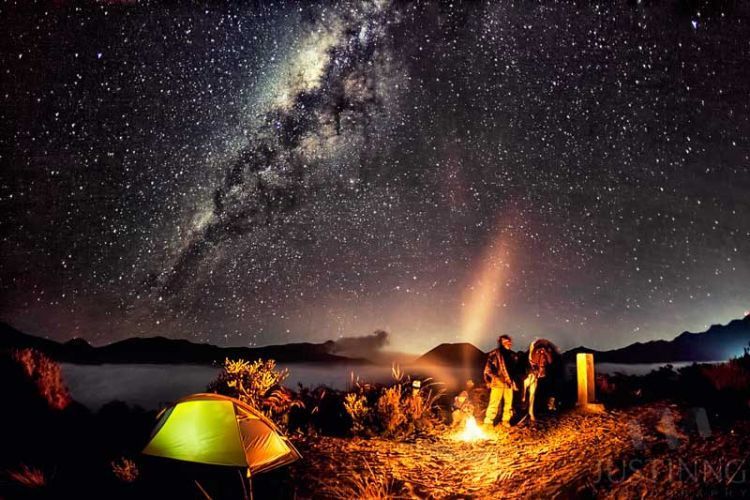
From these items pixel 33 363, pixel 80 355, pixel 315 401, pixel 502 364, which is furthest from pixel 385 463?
pixel 80 355

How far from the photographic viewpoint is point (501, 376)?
9359mm

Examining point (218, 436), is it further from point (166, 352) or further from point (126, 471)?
point (166, 352)

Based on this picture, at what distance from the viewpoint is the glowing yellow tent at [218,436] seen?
275 inches

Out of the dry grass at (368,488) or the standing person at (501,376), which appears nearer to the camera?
the dry grass at (368,488)

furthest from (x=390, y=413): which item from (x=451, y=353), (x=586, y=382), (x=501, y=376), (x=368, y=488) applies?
(x=451, y=353)

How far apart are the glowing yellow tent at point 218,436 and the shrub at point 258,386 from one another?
2532 mm

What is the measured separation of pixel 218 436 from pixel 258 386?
3.80m

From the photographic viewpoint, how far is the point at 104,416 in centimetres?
1064

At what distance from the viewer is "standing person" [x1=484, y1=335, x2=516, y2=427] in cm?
936

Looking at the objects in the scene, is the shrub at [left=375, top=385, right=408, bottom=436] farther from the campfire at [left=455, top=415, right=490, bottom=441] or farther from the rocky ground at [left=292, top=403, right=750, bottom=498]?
the campfire at [left=455, top=415, right=490, bottom=441]

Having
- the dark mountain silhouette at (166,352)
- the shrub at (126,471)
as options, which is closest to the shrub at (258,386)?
the shrub at (126,471)

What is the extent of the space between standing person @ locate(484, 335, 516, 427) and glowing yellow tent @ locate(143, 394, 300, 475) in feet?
14.2

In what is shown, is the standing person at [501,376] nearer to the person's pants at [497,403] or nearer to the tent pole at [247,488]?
the person's pants at [497,403]

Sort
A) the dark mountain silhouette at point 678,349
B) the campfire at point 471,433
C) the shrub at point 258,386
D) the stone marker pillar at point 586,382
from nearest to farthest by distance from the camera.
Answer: the campfire at point 471,433 < the stone marker pillar at point 586,382 < the shrub at point 258,386 < the dark mountain silhouette at point 678,349
